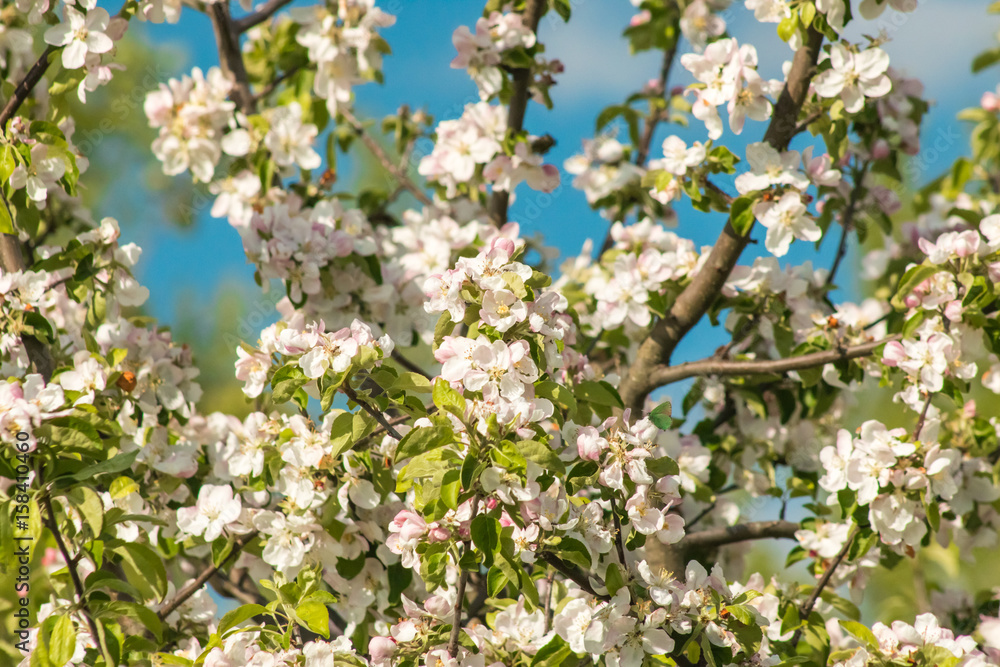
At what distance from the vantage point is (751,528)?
103 inches

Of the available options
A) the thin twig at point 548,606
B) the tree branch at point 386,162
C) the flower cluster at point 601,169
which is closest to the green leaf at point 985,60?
the flower cluster at point 601,169

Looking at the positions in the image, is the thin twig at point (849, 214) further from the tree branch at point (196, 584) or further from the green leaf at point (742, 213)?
the tree branch at point (196, 584)

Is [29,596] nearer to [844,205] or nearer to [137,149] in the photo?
[844,205]

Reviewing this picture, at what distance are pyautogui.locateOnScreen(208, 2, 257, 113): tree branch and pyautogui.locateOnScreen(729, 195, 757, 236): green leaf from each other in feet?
5.77

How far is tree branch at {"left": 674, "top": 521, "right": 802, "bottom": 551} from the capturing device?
8.51 ft

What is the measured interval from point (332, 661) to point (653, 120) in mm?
2606

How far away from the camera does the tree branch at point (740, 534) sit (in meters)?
2.59

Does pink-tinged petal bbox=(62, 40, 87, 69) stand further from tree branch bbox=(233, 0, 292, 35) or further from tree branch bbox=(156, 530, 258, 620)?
tree branch bbox=(156, 530, 258, 620)

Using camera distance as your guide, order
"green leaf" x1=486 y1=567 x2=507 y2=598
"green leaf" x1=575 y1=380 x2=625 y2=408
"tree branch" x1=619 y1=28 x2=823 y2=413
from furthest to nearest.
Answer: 1. "tree branch" x1=619 y1=28 x2=823 y2=413
2. "green leaf" x1=575 y1=380 x2=625 y2=408
3. "green leaf" x1=486 y1=567 x2=507 y2=598

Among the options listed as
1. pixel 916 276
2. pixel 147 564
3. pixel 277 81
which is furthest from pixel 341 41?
pixel 916 276

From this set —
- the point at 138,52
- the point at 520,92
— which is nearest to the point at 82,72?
the point at 520,92

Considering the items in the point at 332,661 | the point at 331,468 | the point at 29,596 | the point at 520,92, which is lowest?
the point at 332,661

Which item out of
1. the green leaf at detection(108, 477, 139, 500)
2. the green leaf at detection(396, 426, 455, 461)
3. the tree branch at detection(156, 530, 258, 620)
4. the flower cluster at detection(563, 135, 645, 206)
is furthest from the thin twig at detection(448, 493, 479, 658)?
the flower cluster at detection(563, 135, 645, 206)

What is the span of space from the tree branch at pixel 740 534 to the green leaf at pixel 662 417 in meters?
0.84
